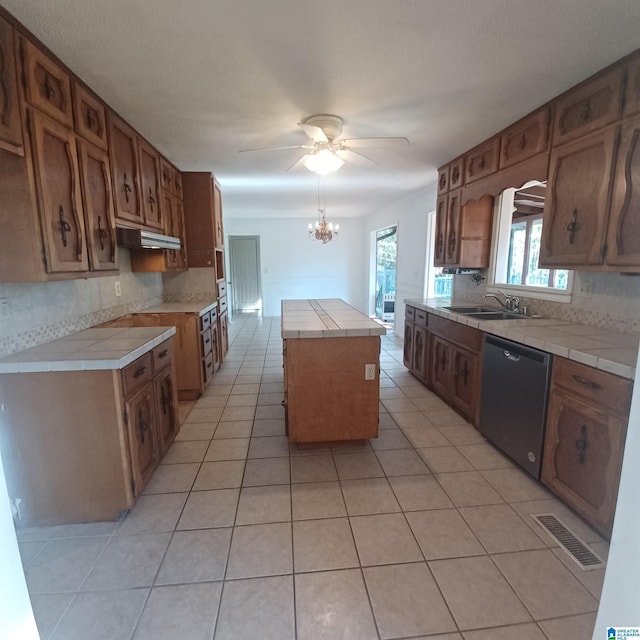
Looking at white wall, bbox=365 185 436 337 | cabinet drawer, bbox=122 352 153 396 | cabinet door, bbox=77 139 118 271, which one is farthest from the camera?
white wall, bbox=365 185 436 337

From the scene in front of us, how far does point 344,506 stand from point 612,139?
249 cm

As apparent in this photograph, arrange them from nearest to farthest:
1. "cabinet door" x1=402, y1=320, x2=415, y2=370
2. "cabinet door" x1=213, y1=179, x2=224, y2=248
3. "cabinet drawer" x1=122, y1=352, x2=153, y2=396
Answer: "cabinet drawer" x1=122, y1=352, x2=153, y2=396 → "cabinet door" x1=402, y1=320, x2=415, y2=370 → "cabinet door" x1=213, y1=179, x2=224, y2=248

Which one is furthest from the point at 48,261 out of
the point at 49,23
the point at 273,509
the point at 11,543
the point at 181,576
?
the point at 273,509

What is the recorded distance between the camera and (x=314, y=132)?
2.28m

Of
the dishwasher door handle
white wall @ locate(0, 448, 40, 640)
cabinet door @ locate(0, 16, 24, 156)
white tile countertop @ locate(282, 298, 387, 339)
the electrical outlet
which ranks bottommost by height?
white wall @ locate(0, 448, 40, 640)

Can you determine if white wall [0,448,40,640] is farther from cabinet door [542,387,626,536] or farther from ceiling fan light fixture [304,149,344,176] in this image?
ceiling fan light fixture [304,149,344,176]

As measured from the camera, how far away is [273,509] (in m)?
1.93

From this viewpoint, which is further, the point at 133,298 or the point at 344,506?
the point at 133,298

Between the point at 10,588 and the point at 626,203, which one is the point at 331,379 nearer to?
the point at 10,588

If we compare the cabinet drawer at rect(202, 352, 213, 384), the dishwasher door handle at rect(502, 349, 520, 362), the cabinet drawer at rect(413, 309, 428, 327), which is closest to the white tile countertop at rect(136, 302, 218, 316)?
the cabinet drawer at rect(202, 352, 213, 384)

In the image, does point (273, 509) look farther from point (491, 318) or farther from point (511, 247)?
point (511, 247)

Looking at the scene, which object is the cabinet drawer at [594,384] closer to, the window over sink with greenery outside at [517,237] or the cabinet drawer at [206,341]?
the window over sink with greenery outside at [517,237]

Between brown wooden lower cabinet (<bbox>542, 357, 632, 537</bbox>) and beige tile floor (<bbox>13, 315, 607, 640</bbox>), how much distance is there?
14 cm

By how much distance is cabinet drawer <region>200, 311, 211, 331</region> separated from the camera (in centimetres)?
353
